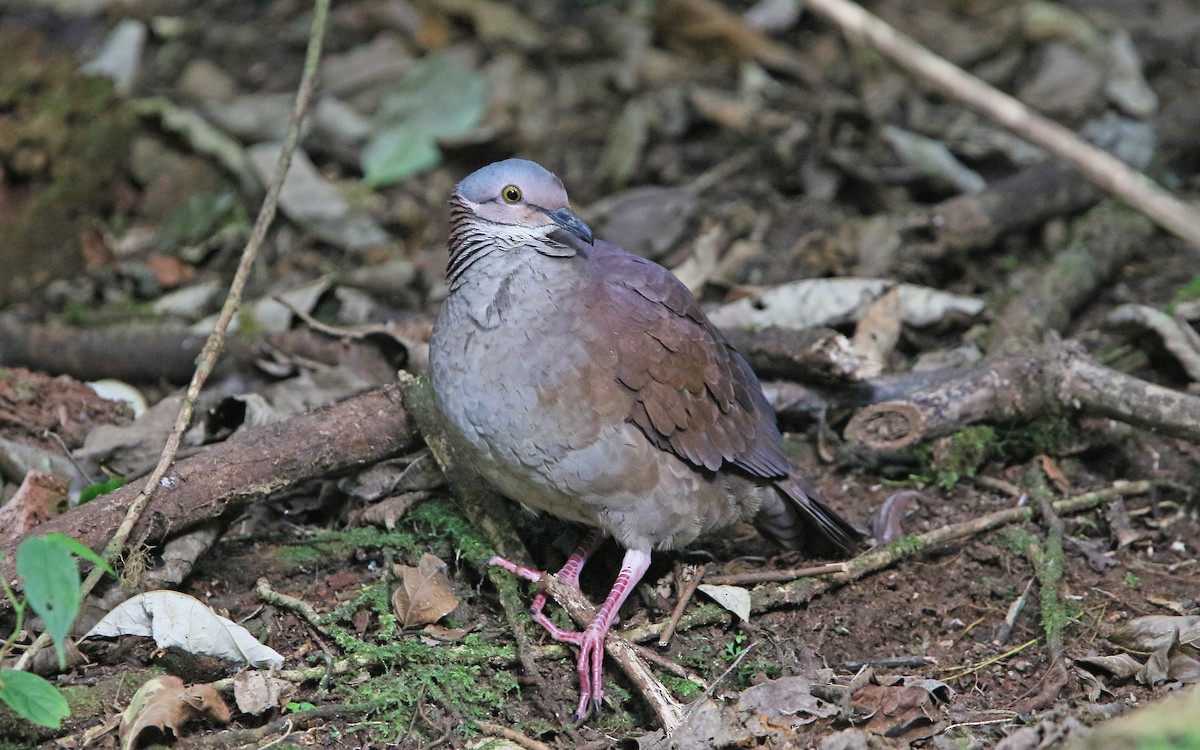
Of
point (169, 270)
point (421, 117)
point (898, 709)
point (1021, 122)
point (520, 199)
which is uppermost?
point (1021, 122)

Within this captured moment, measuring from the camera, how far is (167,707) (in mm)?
3137

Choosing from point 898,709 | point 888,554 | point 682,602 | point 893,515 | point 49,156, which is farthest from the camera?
point 49,156

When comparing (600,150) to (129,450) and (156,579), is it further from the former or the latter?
(156,579)

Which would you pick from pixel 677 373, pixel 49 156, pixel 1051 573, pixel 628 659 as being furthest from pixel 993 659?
pixel 49 156

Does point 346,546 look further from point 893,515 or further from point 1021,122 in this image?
point 1021,122

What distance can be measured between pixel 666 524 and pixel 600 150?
407 cm

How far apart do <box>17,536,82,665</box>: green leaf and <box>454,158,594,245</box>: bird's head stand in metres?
1.74

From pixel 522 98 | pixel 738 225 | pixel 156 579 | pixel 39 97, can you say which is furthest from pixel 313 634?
pixel 522 98

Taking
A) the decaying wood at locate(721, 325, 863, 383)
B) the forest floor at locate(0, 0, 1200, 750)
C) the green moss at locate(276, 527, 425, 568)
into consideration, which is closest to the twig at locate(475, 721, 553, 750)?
the forest floor at locate(0, 0, 1200, 750)

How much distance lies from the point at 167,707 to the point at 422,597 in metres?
0.90

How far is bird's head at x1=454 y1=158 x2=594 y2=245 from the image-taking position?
3.80m

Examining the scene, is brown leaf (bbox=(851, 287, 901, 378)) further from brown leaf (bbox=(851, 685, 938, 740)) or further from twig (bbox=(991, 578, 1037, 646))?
brown leaf (bbox=(851, 685, 938, 740))

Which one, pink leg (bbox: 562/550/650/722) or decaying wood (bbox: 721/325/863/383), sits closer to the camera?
pink leg (bbox: 562/550/650/722)

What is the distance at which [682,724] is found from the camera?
329 cm
